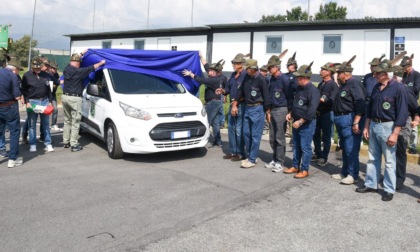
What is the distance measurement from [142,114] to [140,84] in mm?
1290

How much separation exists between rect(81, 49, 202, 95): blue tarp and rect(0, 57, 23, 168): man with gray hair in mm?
1851

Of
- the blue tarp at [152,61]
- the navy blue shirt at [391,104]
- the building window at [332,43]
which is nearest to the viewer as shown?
the navy blue shirt at [391,104]

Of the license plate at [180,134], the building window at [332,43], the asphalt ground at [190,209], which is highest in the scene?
the building window at [332,43]

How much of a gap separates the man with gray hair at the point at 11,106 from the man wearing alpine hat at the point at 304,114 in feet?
15.7

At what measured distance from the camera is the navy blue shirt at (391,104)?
4.83m

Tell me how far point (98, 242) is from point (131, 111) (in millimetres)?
3358

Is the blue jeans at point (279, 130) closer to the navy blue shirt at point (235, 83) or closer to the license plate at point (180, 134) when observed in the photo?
the navy blue shirt at point (235, 83)

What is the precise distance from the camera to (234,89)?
723 centimetres

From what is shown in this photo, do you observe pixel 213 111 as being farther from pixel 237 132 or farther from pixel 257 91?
pixel 257 91

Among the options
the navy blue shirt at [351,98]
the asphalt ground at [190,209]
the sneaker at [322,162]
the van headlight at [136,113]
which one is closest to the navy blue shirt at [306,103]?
the navy blue shirt at [351,98]

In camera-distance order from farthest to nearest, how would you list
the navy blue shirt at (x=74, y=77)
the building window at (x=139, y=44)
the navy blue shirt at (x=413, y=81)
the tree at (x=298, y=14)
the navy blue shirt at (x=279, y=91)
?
the tree at (x=298, y=14)
the building window at (x=139, y=44)
the navy blue shirt at (x=74, y=77)
the navy blue shirt at (x=413, y=81)
the navy blue shirt at (x=279, y=91)

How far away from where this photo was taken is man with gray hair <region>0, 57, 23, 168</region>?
6312mm

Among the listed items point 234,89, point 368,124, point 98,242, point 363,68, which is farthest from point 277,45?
point 98,242

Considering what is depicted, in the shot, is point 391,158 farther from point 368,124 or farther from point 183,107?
point 183,107
